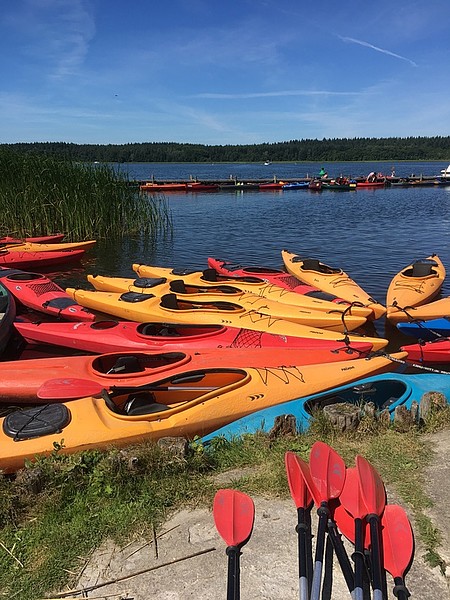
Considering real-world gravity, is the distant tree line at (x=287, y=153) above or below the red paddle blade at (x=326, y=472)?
above

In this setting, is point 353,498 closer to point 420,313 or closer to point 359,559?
point 359,559

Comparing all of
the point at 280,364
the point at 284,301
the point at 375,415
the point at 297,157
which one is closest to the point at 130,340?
the point at 280,364

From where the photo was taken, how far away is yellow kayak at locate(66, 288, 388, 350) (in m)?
7.16

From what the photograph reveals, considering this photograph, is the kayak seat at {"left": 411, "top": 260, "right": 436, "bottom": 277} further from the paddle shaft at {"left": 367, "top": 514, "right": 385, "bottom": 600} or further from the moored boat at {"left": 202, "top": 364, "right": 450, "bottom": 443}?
the paddle shaft at {"left": 367, "top": 514, "right": 385, "bottom": 600}

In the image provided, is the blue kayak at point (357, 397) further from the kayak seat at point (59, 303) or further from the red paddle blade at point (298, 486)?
the kayak seat at point (59, 303)

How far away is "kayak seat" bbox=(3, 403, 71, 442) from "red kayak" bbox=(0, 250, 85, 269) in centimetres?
906

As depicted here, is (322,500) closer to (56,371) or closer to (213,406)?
(213,406)

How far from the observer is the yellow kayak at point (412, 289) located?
8.41 meters

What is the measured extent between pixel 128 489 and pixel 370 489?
165 cm

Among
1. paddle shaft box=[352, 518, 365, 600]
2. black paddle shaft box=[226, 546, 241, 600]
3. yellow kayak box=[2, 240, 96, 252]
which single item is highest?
paddle shaft box=[352, 518, 365, 600]

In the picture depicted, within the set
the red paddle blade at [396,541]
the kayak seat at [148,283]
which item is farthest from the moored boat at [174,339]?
the red paddle blade at [396,541]

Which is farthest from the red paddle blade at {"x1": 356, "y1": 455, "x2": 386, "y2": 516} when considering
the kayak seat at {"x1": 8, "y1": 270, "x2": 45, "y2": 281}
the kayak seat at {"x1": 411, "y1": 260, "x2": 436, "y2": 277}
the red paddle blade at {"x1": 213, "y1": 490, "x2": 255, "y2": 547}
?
the kayak seat at {"x1": 8, "y1": 270, "x2": 45, "y2": 281}

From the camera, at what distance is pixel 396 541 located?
251 cm

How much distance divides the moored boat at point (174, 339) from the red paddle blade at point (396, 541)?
12.1ft
